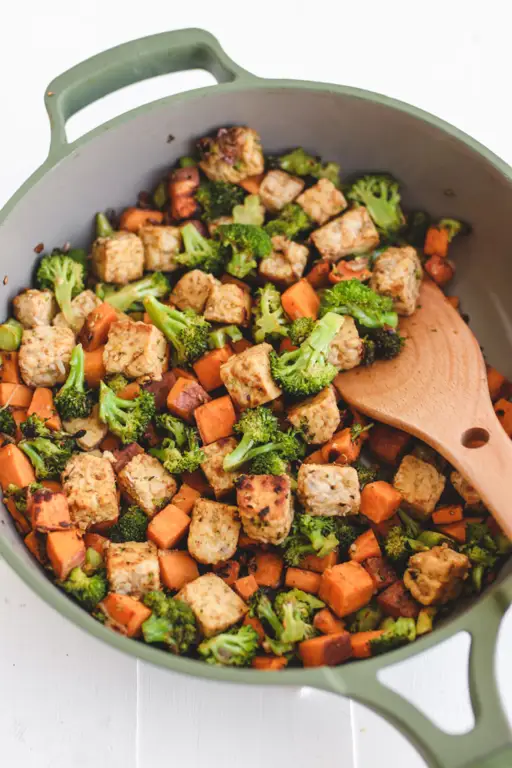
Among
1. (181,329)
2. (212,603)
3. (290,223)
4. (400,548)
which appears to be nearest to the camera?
(212,603)

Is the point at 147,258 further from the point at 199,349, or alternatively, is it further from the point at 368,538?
the point at 368,538

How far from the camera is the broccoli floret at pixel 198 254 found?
11.0ft

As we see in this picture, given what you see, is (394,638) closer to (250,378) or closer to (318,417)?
(318,417)

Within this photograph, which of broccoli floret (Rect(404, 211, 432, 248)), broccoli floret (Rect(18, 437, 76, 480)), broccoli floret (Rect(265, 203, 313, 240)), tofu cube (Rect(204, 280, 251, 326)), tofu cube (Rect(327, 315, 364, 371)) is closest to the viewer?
broccoli floret (Rect(18, 437, 76, 480))

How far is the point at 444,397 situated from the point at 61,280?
1.64 meters

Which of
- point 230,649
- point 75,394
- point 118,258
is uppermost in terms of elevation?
point 118,258

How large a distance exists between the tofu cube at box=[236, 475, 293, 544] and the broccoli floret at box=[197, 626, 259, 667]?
1.16ft

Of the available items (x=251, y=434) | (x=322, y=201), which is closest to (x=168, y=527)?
(x=251, y=434)

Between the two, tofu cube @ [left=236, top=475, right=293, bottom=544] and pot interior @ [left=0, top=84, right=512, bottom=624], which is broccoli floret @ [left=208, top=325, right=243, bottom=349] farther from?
pot interior @ [left=0, top=84, right=512, bottom=624]

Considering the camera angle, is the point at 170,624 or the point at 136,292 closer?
the point at 170,624

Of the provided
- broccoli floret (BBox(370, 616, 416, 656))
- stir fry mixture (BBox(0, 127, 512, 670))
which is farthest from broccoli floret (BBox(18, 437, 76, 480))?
broccoli floret (BBox(370, 616, 416, 656))

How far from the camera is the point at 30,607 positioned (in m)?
3.18

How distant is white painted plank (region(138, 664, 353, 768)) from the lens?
2.98 meters

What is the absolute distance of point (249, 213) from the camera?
135 inches
